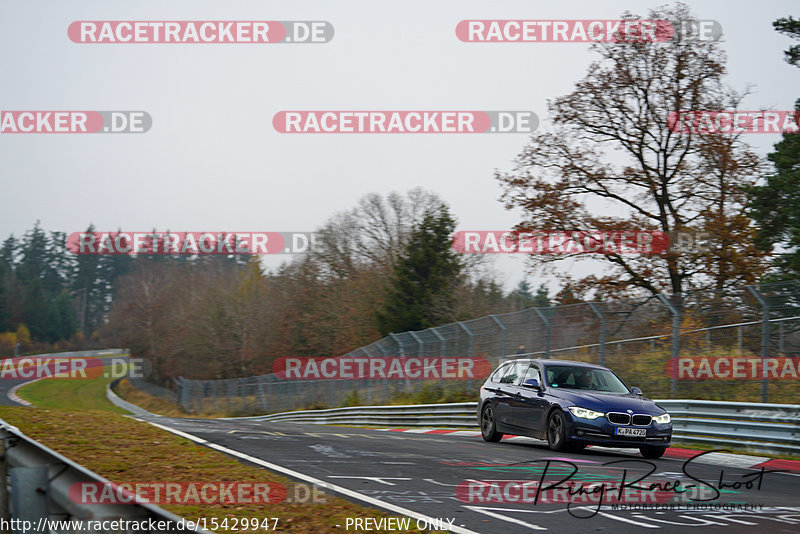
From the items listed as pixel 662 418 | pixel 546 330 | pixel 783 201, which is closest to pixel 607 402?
pixel 662 418

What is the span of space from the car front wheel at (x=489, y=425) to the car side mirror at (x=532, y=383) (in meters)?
1.50

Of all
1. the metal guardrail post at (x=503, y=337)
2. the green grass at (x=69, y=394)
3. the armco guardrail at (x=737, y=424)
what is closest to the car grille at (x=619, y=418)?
the armco guardrail at (x=737, y=424)

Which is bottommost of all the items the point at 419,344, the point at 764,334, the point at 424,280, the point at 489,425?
the point at 489,425

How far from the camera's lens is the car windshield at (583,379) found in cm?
1388

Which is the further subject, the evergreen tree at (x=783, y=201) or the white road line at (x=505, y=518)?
the evergreen tree at (x=783, y=201)

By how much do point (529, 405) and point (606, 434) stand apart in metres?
1.88

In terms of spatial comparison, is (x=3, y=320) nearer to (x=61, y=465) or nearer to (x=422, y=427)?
(x=422, y=427)

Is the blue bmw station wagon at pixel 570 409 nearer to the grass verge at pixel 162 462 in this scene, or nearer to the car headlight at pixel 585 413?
the car headlight at pixel 585 413

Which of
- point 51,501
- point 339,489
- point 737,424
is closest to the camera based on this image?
point 51,501

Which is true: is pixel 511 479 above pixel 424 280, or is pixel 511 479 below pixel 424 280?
below

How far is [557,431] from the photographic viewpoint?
13.1 metres

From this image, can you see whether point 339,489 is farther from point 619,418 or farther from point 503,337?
point 503,337

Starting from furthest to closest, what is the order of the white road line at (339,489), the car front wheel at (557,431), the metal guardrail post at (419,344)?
the metal guardrail post at (419,344) → the car front wheel at (557,431) → the white road line at (339,489)

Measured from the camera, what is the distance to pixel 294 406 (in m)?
41.0
